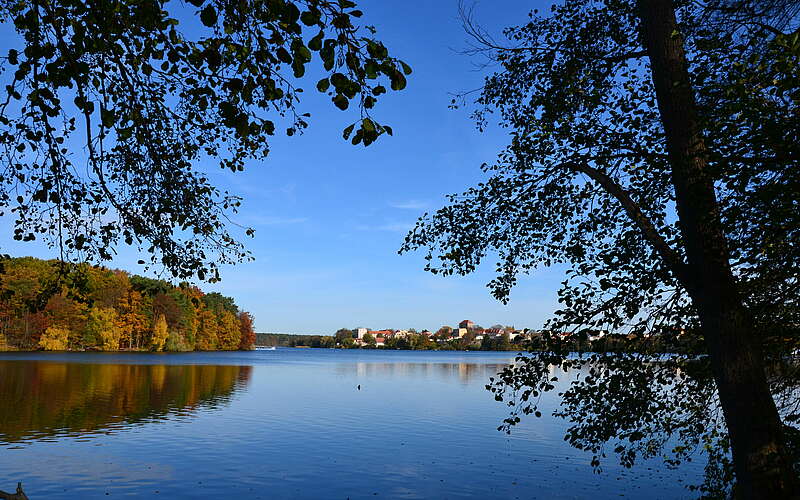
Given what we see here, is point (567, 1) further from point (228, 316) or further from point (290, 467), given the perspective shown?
point (228, 316)

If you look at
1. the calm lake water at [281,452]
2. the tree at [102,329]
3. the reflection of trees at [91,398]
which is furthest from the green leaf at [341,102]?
the tree at [102,329]

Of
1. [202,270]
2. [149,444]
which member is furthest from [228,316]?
[202,270]

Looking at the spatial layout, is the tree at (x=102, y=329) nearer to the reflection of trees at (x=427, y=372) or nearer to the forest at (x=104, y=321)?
the forest at (x=104, y=321)

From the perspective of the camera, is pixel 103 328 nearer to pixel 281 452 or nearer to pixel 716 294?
pixel 281 452

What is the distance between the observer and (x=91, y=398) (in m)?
38.2

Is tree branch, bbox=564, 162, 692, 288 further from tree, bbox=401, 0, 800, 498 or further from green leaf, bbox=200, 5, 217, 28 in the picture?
green leaf, bbox=200, 5, 217, 28

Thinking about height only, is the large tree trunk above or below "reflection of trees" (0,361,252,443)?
above

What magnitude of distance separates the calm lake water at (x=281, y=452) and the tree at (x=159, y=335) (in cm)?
8182

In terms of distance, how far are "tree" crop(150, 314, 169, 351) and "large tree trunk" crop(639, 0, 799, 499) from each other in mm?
127825

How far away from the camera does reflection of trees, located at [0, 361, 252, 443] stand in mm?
28344

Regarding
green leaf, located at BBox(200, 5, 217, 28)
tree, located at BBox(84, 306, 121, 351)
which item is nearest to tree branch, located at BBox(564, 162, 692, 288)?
green leaf, located at BBox(200, 5, 217, 28)

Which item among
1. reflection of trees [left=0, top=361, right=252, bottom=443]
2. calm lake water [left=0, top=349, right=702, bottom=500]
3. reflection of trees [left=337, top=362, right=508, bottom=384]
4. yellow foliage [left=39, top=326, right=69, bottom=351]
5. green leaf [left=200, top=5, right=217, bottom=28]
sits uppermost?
green leaf [left=200, top=5, right=217, bottom=28]

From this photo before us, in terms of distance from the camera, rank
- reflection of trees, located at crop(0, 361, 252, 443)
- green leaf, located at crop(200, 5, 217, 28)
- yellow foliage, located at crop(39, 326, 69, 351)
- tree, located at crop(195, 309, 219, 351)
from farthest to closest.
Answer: tree, located at crop(195, 309, 219, 351) → yellow foliage, located at crop(39, 326, 69, 351) → reflection of trees, located at crop(0, 361, 252, 443) → green leaf, located at crop(200, 5, 217, 28)

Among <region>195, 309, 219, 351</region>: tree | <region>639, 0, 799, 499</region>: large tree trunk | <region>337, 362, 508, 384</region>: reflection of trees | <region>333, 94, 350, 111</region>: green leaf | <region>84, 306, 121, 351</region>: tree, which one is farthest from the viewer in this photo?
<region>195, 309, 219, 351</region>: tree
